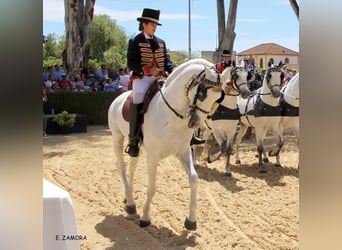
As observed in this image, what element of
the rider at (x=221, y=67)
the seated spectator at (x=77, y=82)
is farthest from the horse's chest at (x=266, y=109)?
the seated spectator at (x=77, y=82)

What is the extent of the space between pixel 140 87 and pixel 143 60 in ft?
0.81

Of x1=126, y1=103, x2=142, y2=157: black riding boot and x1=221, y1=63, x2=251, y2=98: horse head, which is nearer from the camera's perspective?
x1=126, y1=103, x2=142, y2=157: black riding boot

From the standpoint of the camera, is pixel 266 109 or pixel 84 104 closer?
pixel 266 109

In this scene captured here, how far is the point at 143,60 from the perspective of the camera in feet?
13.2

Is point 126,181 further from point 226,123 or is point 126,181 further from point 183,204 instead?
point 226,123

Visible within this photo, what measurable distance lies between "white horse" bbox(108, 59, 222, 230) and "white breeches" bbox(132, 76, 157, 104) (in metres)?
0.12

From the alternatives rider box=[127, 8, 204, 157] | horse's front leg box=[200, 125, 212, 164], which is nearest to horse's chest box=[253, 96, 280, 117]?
horse's front leg box=[200, 125, 212, 164]

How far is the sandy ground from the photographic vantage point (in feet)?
12.5

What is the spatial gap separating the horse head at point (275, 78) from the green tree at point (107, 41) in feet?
39.7

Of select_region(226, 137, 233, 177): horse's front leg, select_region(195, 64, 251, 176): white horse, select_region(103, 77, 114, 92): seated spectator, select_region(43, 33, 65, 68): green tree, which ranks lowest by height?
select_region(226, 137, 233, 177): horse's front leg

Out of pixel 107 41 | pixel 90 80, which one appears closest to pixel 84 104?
pixel 90 80

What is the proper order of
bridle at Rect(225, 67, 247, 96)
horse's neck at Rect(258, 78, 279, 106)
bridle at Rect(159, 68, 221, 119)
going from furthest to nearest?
horse's neck at Rect(258, 78, 279, 106) → bridle at Rect(225, 67, 247, 96) → bridle at Rect(159, 68, 221, 119)

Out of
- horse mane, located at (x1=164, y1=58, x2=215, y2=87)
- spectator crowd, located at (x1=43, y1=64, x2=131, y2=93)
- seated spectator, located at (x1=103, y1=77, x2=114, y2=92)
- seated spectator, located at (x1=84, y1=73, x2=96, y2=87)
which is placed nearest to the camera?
horse mane, located at (x1=164, y1=58, x2=215, y2=87)

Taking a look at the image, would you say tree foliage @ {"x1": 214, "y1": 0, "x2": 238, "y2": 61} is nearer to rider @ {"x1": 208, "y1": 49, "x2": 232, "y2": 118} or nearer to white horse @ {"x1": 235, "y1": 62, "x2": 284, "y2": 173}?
rider @ {"x1": 208, "y1": 49, "x2": 232, "y2": 118}
